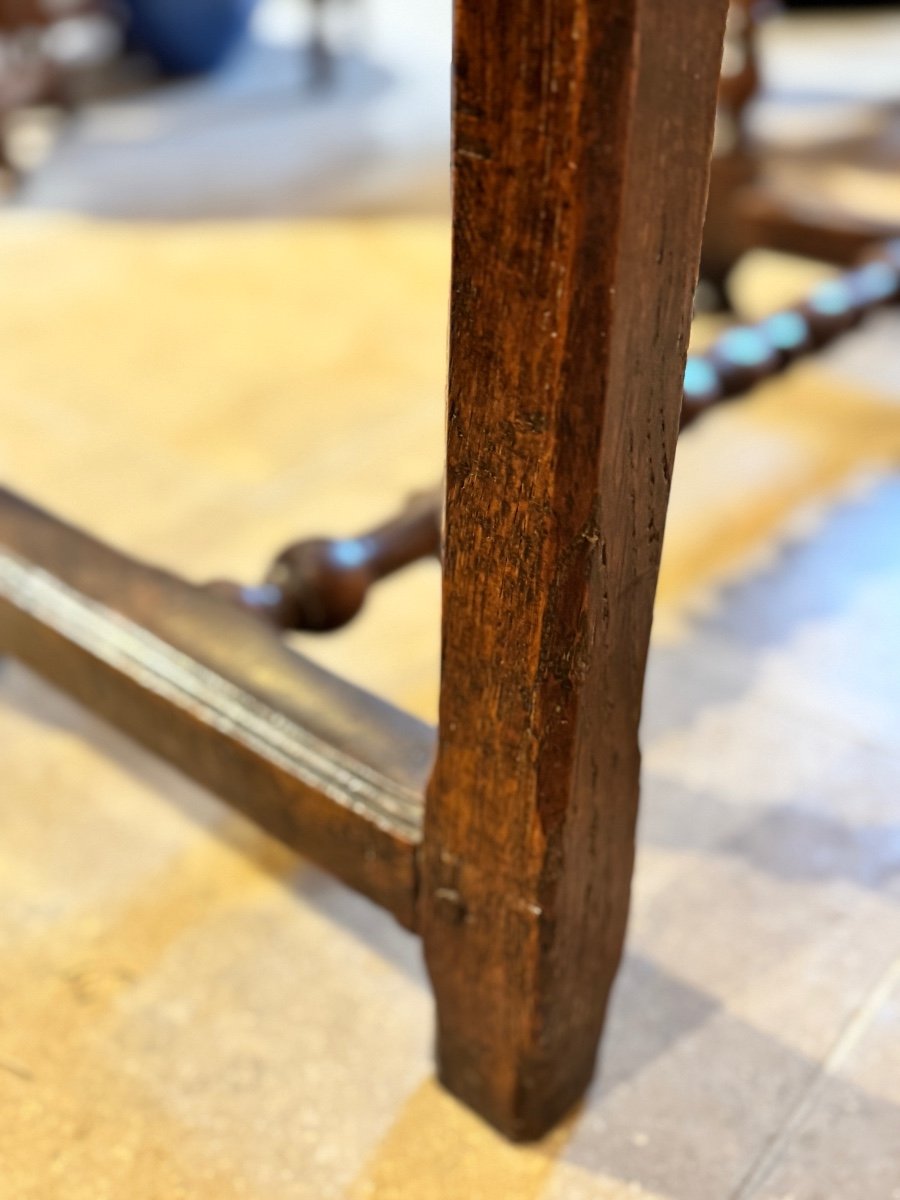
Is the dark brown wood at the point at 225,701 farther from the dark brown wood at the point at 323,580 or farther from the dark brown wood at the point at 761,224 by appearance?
the dark brown wood at the point at 761,224

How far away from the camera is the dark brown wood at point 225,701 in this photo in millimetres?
570

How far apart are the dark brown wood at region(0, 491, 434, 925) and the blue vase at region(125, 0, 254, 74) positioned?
7.31 ft

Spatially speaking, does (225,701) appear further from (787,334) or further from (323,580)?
(787,334)

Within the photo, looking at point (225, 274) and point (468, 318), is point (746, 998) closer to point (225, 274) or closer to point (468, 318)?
point (468, 318)

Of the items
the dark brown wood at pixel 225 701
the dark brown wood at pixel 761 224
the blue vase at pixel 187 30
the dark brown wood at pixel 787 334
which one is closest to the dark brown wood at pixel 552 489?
the dark brown wood at pixel 225 701

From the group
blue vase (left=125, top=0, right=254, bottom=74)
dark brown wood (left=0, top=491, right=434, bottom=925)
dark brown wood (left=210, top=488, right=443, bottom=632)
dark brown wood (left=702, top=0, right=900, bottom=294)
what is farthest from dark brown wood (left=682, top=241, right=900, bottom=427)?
blue vase (left=125, top=0, right=254, bottom=74)

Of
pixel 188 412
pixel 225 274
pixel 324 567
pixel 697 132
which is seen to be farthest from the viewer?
pixel 225 274

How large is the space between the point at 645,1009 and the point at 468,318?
16.6 inches

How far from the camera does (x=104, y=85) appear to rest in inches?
103

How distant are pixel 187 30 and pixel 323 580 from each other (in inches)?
89.7

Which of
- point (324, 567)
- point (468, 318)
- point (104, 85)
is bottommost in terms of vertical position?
point (104, 85)

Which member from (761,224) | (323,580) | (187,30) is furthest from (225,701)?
(187,30)

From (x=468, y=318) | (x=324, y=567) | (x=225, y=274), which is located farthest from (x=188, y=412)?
(x=468, y=318)

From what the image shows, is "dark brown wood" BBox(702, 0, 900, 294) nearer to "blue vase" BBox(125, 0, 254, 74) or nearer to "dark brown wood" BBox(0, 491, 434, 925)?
"dark brown wood" BBox(0, 491, 434, 925)
